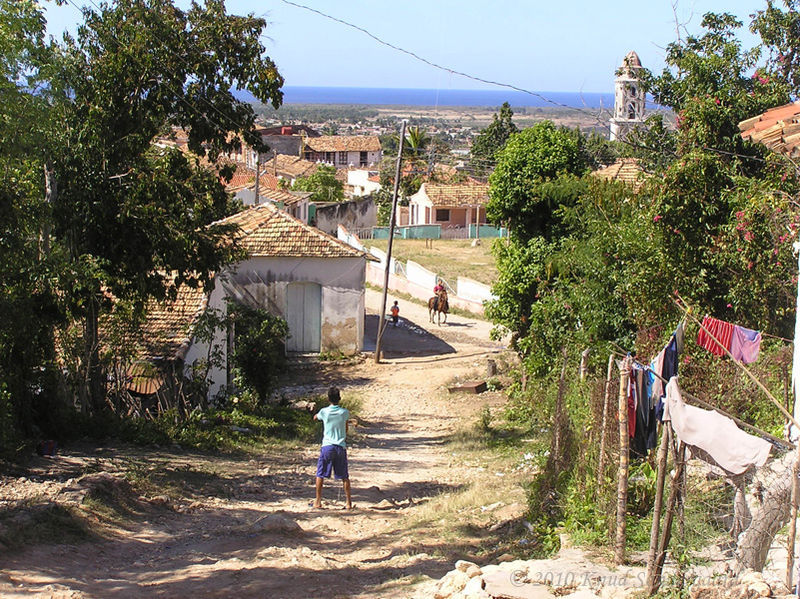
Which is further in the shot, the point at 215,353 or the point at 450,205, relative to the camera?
the point at 450,205

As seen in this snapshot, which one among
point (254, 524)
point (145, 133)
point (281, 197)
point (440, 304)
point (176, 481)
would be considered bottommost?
point (440, 304)

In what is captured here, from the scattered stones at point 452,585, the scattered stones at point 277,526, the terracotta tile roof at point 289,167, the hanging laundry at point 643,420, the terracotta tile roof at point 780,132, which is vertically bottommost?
the scattered stones at point 277,526

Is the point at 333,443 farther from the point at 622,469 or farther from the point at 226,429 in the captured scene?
the point at 226,429

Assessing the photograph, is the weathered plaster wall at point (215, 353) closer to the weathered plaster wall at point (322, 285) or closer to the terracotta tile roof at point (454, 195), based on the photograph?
the weathered plaster wall at point (322, 285)

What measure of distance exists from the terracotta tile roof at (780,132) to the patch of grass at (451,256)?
24.9 meters

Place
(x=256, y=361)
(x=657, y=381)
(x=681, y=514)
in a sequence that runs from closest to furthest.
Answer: (x=681, y=514)
(x=657, y=381)
(x=256, y=361)

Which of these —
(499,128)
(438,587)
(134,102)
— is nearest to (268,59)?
(134,102)

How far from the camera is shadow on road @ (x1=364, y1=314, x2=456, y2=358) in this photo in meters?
26.2

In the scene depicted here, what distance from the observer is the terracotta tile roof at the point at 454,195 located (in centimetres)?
5794

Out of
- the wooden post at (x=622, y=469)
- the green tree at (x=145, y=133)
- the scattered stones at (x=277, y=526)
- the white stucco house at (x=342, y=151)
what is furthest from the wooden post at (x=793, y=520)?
the white stucco house at (x=342, y=151)

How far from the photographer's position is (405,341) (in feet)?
90.0

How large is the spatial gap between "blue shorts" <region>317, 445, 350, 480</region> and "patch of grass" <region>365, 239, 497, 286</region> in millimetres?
25733

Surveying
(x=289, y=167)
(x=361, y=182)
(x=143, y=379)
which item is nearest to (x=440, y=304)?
(x=143, y=379)

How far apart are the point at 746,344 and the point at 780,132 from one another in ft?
8.09
